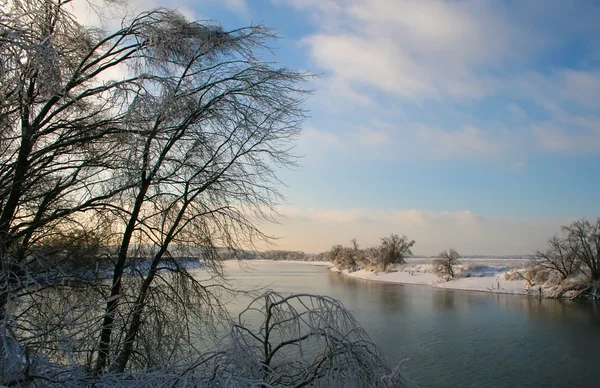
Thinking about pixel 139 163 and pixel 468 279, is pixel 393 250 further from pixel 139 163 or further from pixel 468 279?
pixel 139 163

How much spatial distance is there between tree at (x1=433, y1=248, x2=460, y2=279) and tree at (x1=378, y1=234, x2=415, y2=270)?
421 inches

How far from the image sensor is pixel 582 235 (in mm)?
31078

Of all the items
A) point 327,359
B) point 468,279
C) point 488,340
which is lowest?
point 488,340

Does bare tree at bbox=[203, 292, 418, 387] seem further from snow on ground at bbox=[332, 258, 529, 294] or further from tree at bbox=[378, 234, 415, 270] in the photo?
tree at bbox=[378, 234, 415, 270]

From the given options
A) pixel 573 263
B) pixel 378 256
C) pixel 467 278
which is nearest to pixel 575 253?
pixel 573 263

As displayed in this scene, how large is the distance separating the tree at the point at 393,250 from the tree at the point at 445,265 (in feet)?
35.1

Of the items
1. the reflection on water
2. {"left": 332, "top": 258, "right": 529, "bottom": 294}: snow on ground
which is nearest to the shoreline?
{"left": 332, "top": 258, "right": 529, "bottom": 294}: snow on ground

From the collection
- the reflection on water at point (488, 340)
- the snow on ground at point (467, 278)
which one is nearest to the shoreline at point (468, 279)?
the snow on ground at point (467, 278)

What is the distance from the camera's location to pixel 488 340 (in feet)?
51.8

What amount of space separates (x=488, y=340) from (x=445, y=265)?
25818 millimetres

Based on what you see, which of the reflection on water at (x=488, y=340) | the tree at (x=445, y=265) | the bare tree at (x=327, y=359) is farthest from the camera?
the tree at (x=445, y=265)

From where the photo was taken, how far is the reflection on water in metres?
11.7

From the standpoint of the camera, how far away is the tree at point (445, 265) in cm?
4034

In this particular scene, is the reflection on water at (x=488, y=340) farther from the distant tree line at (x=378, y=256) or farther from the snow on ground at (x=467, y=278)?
the distant tree line at (x=378, y=256)
